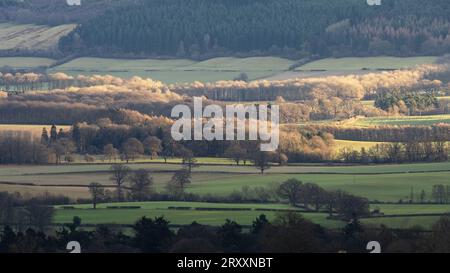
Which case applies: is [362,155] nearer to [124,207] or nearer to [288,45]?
[124,207]

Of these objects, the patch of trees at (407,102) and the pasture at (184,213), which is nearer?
the pasture at (184,213)

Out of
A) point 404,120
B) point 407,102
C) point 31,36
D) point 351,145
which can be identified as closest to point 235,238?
point 351,145

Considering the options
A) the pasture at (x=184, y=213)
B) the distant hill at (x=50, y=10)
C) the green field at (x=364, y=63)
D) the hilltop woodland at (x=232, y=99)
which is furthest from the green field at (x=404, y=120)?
the distant hill at (x=50, y=10)

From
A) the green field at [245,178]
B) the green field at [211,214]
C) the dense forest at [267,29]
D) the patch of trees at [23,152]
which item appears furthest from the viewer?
the dense forest at [267,29]

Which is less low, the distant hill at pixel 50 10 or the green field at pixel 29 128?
the distant hill at pixel 50 10

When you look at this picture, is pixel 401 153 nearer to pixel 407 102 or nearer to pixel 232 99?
pixel 407 102

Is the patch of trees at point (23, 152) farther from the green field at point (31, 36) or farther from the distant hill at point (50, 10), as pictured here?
the distant hill at point (50, 10)

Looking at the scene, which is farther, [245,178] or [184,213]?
[245,178]
